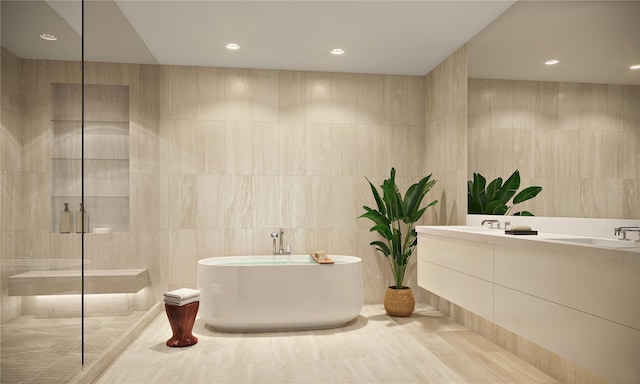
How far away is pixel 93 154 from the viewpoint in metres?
2.78

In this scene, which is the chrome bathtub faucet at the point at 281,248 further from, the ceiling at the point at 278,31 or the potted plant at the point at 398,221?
the ceiling at the point at 278,31

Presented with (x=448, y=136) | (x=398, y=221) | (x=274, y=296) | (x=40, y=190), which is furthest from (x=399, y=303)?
(x=40, y=190)

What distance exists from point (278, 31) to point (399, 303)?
2.76m

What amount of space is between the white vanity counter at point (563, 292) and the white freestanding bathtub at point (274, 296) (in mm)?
1100

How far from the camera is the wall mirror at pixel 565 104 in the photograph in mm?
2430

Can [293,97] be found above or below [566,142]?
above

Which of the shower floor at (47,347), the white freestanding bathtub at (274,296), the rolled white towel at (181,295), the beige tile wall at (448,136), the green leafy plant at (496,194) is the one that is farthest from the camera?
the beige tile wall at (448,136)

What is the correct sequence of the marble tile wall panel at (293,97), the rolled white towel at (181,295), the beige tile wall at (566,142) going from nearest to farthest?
1. the beige tile wall at (566,142)
2. the rolled white towel at (181,295)
3. the marble tile wall panel at (293,97)

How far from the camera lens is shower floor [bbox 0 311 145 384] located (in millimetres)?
1896

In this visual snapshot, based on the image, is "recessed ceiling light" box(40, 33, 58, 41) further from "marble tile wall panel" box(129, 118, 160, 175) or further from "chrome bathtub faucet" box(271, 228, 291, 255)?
"chrome bathtub faucet" box(271, 228, 291, 255)

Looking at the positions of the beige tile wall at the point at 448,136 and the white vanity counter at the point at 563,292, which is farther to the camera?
the beige tile wall at the point at 448,136

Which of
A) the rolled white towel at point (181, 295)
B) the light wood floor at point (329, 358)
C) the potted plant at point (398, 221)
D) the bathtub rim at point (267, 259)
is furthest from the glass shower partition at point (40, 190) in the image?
the potted plant at point (398, 221)

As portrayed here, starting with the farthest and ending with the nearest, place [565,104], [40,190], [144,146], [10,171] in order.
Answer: [144,146]
[565,104]
[40,190]
[10,171]

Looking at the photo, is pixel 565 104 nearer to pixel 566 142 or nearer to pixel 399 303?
pixel 566 142
